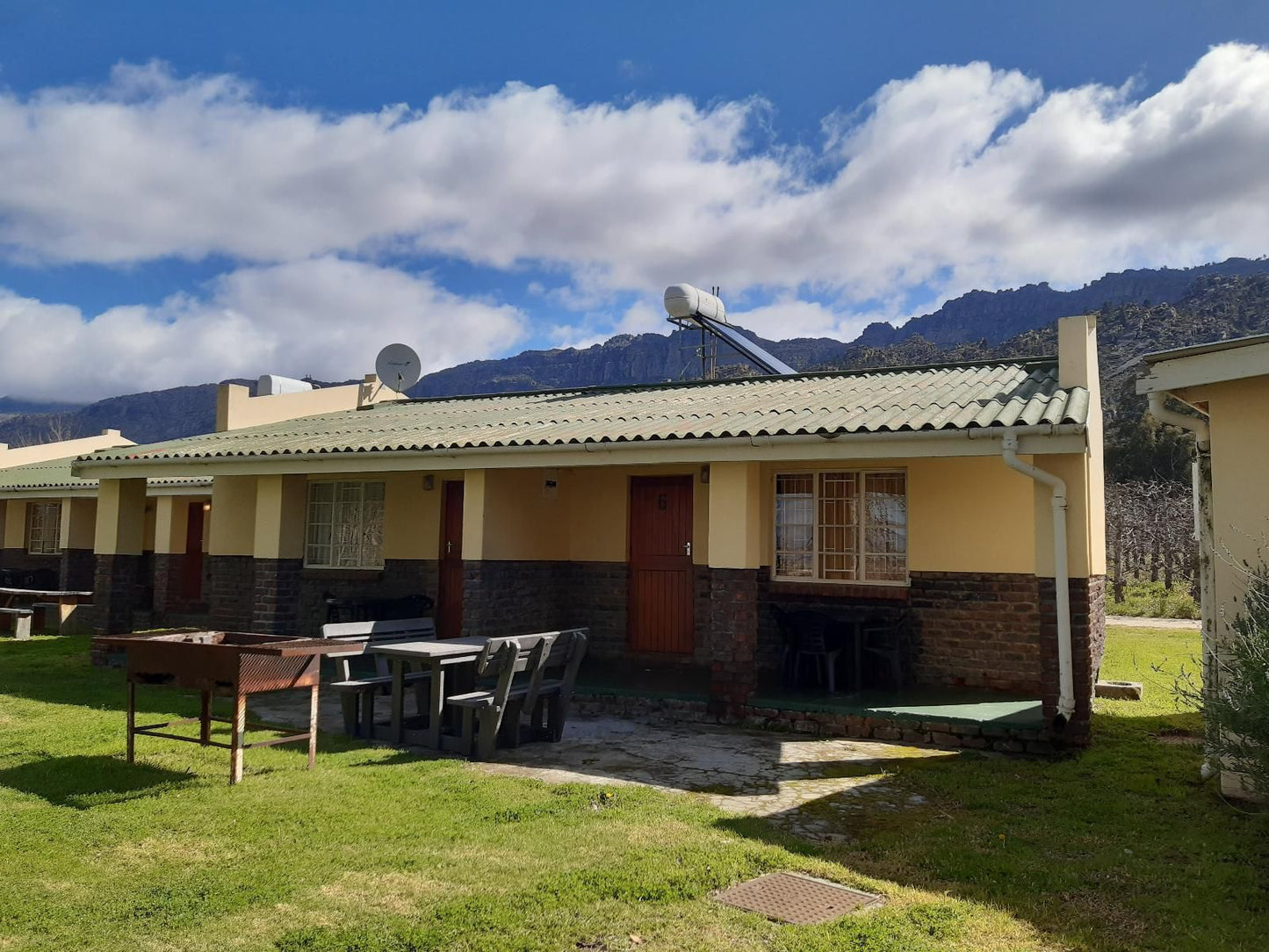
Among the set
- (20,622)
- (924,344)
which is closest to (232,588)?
(20,622)

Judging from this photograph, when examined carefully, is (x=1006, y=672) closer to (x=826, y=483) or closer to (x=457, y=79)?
(x=826, y=483)

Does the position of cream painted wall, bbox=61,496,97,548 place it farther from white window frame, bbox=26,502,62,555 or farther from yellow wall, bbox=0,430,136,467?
yellow wall, bbox=0,430,136,467

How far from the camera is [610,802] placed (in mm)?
5648

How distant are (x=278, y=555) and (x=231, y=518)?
1.72 metres

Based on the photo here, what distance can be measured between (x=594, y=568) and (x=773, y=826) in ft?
20.9

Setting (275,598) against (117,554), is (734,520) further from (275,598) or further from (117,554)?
(117,554)

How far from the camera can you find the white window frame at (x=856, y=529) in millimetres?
9547

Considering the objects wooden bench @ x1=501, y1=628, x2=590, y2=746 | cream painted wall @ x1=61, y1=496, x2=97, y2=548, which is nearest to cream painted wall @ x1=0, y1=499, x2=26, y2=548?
cream painted wall @ x1=61, y1=496, x2=97, y2=548

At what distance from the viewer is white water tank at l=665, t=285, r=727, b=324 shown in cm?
2028

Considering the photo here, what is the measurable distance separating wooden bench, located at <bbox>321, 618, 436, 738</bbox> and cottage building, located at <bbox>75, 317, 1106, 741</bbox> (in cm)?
120

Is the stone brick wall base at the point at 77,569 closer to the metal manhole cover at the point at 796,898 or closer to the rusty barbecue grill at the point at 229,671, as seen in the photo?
the rusty barbecue grill at the point at 229,671

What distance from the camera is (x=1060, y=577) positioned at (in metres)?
7.05

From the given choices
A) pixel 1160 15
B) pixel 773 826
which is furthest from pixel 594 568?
pixel 1160 15

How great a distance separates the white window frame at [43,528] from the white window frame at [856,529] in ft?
64.0
